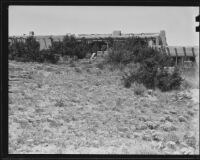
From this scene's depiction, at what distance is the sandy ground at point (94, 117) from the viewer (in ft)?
26.8

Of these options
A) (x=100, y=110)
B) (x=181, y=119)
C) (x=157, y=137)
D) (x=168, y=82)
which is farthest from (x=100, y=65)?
(x=157, y=137)

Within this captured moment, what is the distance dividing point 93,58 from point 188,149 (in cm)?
1606

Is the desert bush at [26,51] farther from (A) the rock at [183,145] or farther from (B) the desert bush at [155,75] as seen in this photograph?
(A) the rock at [183,145]

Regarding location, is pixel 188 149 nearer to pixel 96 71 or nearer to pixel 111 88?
pixel 111 88

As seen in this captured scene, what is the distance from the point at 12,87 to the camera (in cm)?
1402

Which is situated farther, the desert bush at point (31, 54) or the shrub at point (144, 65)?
the desert bush at point (31, 54)

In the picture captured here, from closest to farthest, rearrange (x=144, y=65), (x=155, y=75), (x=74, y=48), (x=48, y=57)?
(x=155, y=75)
(x=144, y=65)
(x=48, y=57)
(x=74, y=48)

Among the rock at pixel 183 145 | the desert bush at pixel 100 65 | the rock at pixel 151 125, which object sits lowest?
the rock at pixel 183 145

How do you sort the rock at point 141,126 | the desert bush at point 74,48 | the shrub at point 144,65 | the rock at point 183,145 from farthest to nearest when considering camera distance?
the desert bush at point 74,48, the shrub at point 144,65, the rock at point 141,126, the rock at point 183,145

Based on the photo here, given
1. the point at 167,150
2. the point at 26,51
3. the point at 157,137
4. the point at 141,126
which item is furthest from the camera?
the point at 26,51

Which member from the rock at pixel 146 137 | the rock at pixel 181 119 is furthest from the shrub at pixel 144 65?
the rock at pixel 146 137

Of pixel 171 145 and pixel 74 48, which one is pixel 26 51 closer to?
pixel 74 48

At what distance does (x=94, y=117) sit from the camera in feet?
35.1

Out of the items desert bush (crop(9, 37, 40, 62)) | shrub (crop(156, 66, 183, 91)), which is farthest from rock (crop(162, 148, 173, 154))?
desert bush (crop(9, 37, 40, 62))
